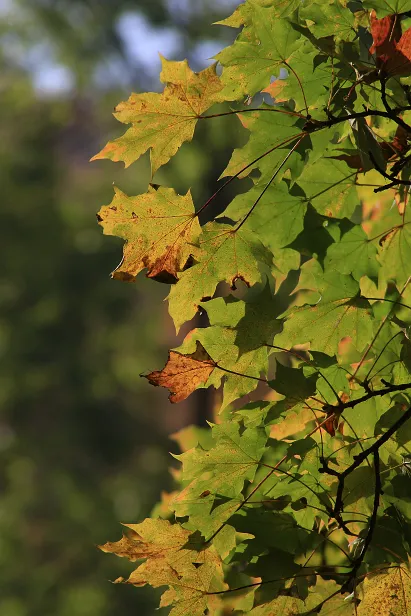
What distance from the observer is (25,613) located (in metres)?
7.44

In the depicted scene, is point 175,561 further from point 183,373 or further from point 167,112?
point 167,112

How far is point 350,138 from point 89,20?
8.24m

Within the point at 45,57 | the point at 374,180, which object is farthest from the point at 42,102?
the point at 374,180

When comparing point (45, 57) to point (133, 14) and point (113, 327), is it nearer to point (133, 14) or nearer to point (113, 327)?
point (133, 14)

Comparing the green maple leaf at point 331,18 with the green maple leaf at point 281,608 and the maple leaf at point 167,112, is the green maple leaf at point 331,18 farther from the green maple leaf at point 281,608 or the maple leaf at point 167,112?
the green maple leaf at point 281,608

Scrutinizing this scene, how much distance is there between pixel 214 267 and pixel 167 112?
0.21 m

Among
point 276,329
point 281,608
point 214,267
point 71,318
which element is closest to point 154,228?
point 214,267

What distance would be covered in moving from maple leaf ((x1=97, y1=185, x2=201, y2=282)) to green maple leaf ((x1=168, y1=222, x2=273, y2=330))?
0.03m

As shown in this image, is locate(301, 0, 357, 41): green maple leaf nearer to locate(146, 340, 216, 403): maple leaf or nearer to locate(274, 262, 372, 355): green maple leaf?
locate(274, 262, 372, 355): green maple leaf

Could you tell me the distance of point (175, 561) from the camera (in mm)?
911

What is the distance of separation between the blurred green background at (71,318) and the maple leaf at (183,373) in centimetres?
676

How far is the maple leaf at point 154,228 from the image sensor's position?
891 millimetres

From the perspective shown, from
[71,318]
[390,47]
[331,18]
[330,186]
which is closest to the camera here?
[390,47]

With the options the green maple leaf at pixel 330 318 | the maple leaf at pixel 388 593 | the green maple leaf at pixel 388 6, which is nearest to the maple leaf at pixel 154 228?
the green maple leaf at pixel 330 318
